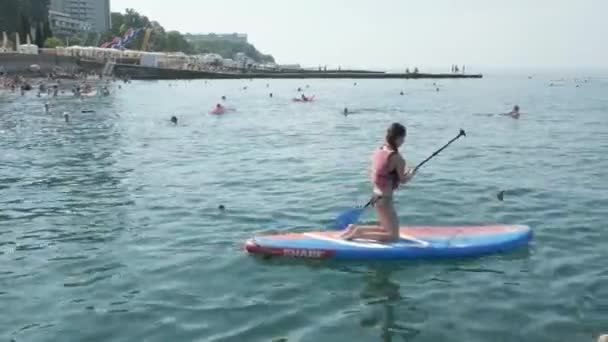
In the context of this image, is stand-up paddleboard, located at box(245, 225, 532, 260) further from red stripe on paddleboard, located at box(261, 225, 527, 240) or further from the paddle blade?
the paddle blade

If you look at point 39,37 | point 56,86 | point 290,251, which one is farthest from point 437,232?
point 39,37

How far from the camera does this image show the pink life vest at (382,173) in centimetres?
1154

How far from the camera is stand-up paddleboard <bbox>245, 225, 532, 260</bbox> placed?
40.4ft

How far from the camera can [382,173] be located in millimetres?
11688

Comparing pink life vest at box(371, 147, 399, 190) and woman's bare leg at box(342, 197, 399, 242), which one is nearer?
pink life vest at box(371, 147, 399, 190)

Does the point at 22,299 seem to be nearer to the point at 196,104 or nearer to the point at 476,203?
the point at 476,203

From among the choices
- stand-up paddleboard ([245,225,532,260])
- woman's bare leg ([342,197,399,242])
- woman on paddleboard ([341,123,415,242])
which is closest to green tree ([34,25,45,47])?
stand-up paddleboard ([245,225,532,260])

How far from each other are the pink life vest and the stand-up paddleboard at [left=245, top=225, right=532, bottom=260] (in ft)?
4.40

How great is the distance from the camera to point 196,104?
2402 inches

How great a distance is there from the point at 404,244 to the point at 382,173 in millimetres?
1674

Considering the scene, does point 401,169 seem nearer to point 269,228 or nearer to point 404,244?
point 404,244

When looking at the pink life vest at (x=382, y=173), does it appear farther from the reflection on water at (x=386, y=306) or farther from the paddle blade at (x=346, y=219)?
the paddle blade at (x=346, y=219)

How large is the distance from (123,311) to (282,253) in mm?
3511

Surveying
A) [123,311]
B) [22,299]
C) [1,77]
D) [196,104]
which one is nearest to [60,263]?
[22,299]
